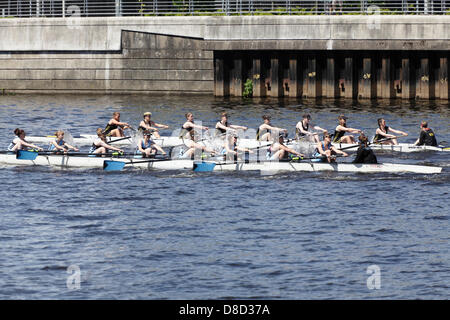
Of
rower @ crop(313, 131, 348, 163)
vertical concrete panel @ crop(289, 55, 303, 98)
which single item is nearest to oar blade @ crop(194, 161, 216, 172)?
rower @ crop(313, 131, 348, 163)

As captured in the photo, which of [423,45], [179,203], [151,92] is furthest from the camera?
[151,92]

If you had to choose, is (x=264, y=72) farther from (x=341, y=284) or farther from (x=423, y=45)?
(x=341, y=284)

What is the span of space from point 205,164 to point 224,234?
29.3 feet

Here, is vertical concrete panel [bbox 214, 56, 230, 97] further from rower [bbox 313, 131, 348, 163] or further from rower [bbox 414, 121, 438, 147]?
rower [bbox 313, 131, 348, 163]

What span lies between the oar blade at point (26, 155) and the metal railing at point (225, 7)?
2162 centimetres

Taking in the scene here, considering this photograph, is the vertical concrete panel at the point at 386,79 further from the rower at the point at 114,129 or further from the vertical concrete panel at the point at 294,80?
the rower at the point at 114,129

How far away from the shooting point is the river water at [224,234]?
2141cm

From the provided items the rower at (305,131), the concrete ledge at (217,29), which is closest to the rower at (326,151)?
the rower at (305,131)

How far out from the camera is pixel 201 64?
57781 millimetres

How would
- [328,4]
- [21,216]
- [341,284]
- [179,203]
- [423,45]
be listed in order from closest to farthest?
[341,284] < [21,216] < [179,203] < [423,45] < [328,4]

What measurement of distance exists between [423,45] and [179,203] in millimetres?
25614

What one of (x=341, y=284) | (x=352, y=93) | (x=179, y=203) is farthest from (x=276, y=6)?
(x=341, y=284)

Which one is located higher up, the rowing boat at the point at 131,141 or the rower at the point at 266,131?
the rower at the point at 266,131
